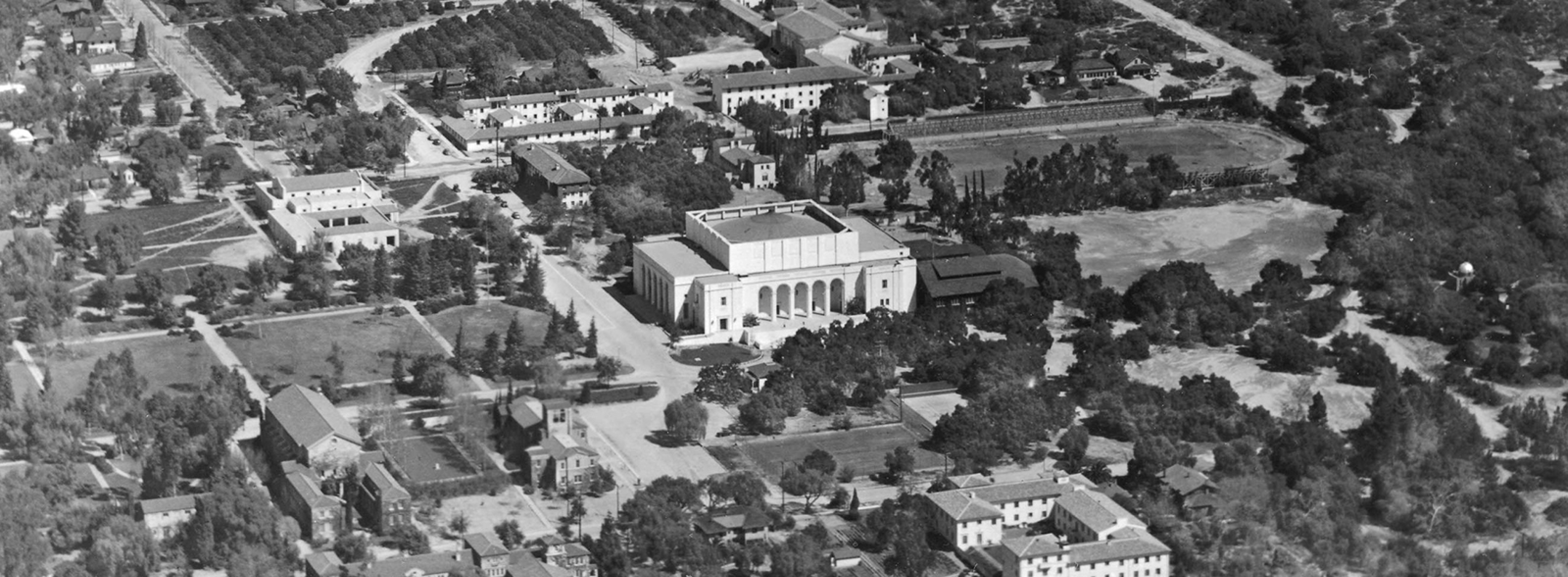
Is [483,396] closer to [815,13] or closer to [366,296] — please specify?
[366,296]

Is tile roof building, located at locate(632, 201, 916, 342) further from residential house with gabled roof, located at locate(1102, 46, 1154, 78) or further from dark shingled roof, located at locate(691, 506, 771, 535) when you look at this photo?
residential house with gabled roof, located at locate(1102, 46, 1154, 78)

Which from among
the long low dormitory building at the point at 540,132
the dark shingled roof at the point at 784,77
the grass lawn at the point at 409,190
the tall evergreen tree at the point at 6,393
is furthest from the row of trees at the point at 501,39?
the tall evergreen tree at the point at 6,393

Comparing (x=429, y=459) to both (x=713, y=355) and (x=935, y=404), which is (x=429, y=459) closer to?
(x=713, y=355)

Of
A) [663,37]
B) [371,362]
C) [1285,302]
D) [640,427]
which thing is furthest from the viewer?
[663,37]

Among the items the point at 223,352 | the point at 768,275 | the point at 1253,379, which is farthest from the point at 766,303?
the point at 223,352

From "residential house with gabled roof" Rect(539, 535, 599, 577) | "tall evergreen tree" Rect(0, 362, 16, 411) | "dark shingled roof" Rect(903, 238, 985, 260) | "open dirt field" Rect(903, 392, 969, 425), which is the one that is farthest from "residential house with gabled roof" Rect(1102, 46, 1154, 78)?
"residential house with gabled roof" Rect(539, 535, 599, 577)

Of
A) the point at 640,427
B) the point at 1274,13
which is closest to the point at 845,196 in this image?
the point at 640,427

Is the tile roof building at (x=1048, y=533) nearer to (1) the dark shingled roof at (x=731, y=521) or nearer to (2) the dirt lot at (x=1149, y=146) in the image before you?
(1) the dark shingled roof at (x=731, y=521)
